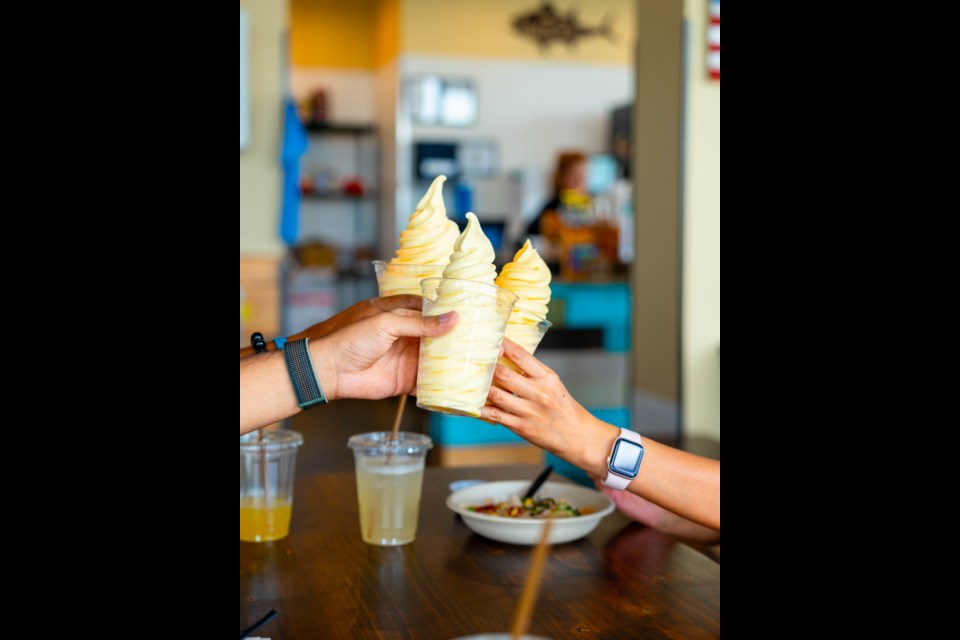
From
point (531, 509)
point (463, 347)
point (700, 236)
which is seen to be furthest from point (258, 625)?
point (700, 236)

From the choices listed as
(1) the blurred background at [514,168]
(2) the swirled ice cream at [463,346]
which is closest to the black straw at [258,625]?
(2) the swirled ice cream at [463,346]

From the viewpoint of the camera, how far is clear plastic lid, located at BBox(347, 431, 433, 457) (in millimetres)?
1677

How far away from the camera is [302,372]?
134 centimetres

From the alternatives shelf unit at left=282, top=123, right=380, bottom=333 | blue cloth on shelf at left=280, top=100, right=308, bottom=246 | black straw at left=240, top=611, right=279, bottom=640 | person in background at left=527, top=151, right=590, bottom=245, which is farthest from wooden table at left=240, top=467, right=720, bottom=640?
shelf unit at left=282, top=123, right=380, bottom=333

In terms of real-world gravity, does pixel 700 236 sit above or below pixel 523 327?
above

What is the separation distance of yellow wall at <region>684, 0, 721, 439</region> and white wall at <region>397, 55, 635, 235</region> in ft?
16.3

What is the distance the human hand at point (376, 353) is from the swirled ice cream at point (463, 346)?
2 centimetres

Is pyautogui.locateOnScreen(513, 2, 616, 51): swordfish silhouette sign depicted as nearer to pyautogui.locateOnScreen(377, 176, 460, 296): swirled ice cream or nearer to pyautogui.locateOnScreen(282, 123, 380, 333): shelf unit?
pyautogui.locateOnScreen(282, 123, 380, 333): shelf unit

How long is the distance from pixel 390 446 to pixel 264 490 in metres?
0.23

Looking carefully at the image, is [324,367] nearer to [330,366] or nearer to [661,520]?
[330,366]

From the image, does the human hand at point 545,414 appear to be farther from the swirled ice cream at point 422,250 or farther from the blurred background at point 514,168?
the blurred background at point 514,168

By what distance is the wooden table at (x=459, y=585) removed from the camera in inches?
50.1

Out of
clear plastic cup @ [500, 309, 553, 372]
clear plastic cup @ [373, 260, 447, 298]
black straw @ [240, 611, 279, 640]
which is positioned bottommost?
black straw @ [240, 611, 279, 640]
